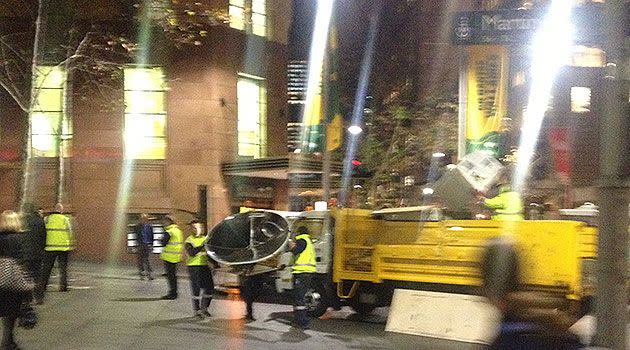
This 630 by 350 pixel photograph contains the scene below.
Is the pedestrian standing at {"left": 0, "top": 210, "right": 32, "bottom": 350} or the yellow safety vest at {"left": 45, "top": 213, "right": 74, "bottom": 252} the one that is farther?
the yellow safety vest at {"left": 45, "top": 213, "right": 74, "bottom": 252}

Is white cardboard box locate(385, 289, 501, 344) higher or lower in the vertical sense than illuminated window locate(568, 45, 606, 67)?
lower

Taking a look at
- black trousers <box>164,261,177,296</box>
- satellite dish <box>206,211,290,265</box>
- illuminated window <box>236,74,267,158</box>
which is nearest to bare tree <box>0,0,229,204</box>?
illuminated window <box>236,74,267,158</box>

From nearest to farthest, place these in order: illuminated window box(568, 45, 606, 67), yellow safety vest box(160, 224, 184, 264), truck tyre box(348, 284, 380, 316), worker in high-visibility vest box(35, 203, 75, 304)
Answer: truck tyre box(348, 284, 380, 316)
yellow safety vest box(160, 224, 184, 264)
worker in high-visibility vest box(35, 203, 75, 304)
illuminated window box(568, 45, 606, 67)

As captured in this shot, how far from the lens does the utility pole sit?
16.6 ft

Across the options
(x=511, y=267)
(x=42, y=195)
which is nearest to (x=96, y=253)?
(x=42, y=195)

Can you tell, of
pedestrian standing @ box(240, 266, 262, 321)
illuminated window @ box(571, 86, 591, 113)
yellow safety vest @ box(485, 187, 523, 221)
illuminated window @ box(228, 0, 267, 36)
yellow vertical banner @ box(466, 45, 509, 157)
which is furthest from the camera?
illuminated window @ box(571, 86, 591, 113)

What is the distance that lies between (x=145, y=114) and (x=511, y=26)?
16737mm

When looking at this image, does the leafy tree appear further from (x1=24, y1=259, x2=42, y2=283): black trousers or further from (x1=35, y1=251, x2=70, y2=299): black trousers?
(x1=24, y1=259, x2=42, y2=283): black trousers

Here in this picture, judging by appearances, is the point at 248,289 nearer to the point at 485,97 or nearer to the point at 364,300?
the point at 364,300

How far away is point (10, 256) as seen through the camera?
26.1 ft

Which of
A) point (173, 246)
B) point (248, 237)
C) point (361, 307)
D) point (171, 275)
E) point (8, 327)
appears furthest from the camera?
point (248, 237)

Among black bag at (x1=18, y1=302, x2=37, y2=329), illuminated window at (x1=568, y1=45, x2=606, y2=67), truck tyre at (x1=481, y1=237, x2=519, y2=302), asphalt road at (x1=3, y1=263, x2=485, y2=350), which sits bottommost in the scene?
asphalt road at (x1=3, y1=263, x2=485, y2=350)

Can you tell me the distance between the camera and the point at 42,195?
71.5ft

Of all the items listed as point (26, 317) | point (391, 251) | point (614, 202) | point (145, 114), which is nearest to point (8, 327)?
point (26, 317)
